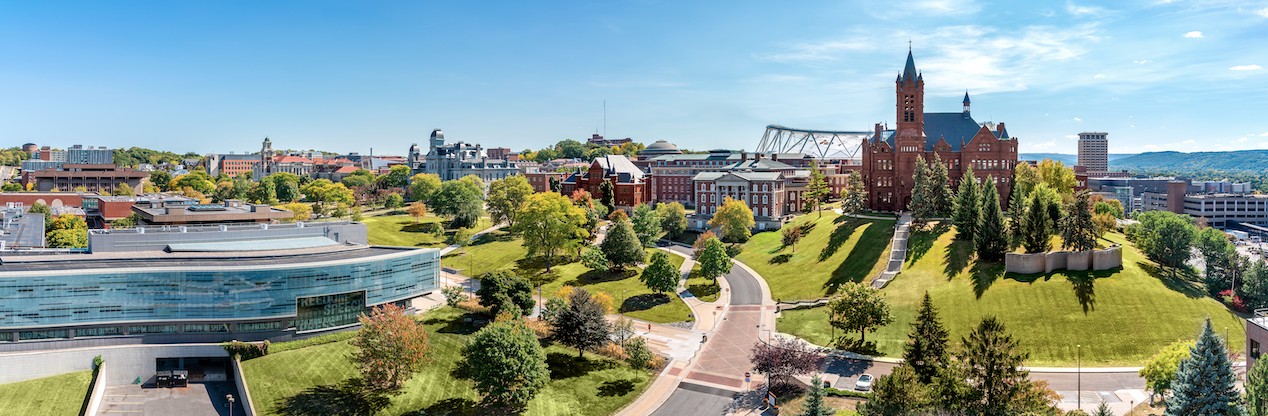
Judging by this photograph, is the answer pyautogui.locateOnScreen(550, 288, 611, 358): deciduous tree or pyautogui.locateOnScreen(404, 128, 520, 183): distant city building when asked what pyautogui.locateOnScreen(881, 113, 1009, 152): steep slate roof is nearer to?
pyautogui.locateOnScreen(550, 288, 611, 358): deciduous tree

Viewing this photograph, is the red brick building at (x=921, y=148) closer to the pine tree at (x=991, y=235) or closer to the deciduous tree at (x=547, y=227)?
the pine tree at (x=991, y=235)

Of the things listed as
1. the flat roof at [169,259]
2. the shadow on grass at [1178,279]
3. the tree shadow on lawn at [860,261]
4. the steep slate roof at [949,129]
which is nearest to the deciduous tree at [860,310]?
the tree shadow on lawn at [860,261]

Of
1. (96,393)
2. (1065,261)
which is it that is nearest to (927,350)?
(1065,261)

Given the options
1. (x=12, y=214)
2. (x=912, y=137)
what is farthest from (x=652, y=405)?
(x=12, y=214)

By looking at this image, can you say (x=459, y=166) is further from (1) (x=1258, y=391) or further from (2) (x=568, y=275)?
(1) (x=1258, y=391)

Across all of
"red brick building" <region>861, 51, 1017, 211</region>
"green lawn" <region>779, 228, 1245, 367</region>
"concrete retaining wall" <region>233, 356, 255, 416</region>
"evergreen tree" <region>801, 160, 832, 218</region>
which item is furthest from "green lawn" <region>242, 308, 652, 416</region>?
"evergreen tree" <region>801, 160, 832, 218</region>

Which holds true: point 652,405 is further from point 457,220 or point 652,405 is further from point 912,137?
point 457,220
